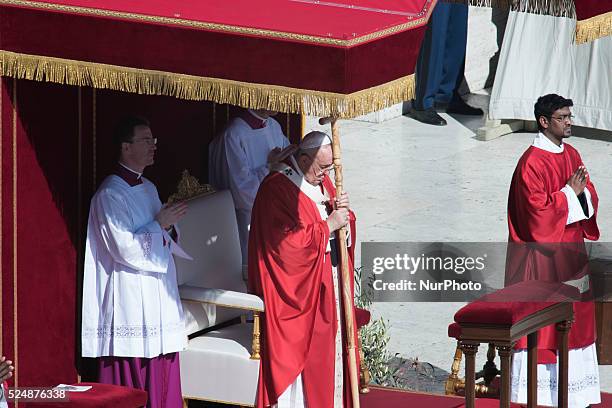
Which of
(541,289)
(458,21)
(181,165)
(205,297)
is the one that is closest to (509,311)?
(541,289)

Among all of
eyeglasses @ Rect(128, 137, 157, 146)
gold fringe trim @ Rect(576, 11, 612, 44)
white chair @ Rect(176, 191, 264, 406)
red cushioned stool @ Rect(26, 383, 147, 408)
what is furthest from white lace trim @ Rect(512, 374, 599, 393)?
eyeglasses @ Rect(128, 137, 157, 146)

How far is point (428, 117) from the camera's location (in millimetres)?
17844

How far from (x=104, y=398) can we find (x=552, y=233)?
2898mm

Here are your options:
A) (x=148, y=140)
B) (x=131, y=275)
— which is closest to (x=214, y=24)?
(x=148, y=140)

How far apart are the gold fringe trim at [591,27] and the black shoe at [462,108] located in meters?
8.61

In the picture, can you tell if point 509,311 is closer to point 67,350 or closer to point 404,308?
point 67,350

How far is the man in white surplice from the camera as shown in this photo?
9.00m

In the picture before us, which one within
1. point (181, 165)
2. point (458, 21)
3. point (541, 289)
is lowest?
point (541, 289)

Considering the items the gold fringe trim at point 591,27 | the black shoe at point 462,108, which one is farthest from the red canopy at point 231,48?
the black shoe at point 462,108

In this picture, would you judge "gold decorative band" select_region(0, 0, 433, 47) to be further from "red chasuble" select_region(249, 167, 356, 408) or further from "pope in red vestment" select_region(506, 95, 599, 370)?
"pope in red vestment" select_region(506, 95, 599, 370)

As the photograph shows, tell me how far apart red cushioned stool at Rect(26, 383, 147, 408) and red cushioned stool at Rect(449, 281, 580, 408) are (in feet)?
5.46

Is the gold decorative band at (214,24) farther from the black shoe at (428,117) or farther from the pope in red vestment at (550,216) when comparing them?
the black shoe at (428,117)

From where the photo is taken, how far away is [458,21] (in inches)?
693

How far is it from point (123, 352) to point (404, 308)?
3.86 m
